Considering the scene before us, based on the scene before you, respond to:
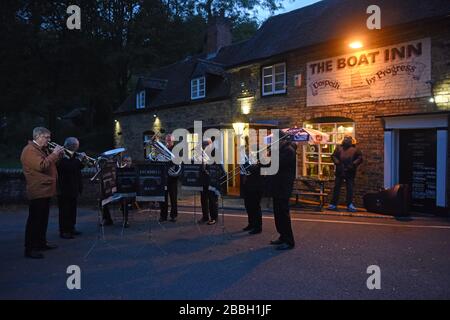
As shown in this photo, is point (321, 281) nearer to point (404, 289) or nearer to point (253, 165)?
point (404, 289)

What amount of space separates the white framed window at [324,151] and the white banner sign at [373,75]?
0.75m

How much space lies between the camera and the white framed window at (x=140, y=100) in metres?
25.4

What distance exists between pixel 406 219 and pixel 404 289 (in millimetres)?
5374

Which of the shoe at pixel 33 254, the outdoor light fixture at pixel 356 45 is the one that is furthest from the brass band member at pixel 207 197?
the outdoor light fixture at pixel 356 45

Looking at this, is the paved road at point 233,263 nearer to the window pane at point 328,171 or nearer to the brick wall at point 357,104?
the brick wall at point 357,104

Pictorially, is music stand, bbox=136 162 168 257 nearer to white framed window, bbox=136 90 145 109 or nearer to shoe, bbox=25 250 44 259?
shoe, bbox=25 250 44 259

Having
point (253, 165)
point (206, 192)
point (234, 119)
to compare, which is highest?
point (234, 119)

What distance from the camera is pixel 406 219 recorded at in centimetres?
1005

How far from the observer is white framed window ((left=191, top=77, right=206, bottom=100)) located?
65.5 ft

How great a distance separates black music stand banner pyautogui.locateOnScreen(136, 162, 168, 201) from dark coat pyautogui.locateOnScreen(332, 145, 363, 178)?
18.5ft

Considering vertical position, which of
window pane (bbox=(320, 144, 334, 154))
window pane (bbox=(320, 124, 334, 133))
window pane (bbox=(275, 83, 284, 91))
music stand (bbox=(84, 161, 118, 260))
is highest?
window pane (bbox=(275, 83, 284, 91))

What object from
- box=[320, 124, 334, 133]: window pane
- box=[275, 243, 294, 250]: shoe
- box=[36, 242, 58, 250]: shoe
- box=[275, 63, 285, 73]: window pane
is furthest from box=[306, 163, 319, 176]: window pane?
box=[36, 242, 58, 250]: shoe
